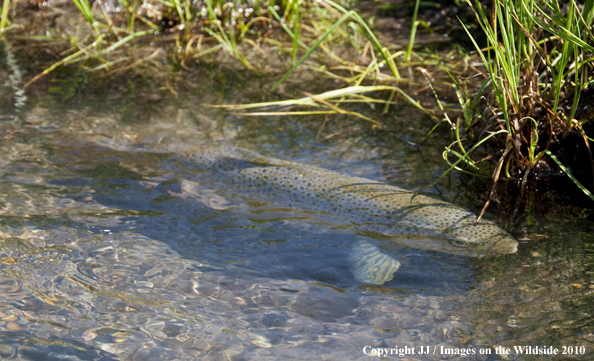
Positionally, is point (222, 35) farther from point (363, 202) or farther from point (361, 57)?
point (363, 202)

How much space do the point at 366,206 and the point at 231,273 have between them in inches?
40.1

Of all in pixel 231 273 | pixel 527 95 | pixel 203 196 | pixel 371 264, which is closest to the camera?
pixel 231 273

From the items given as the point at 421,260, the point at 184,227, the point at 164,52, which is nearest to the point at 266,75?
the point at 164,52

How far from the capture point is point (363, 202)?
3.24 meters

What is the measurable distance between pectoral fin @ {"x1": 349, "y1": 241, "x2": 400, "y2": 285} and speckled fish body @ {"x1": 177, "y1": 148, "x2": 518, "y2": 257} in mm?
178

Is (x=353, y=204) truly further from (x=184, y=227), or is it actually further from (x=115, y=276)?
(x=115, y=276)

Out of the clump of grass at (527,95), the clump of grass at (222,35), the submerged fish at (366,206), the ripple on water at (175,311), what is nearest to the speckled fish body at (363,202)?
the submerged fish at (366,206)

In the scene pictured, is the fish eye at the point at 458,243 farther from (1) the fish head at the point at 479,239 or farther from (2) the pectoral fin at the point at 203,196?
(2) the pectoral fin at the point at 203,196

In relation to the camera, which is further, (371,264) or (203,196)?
(203,196)

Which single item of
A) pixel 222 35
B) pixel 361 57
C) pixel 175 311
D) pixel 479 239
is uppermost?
pixel 222 35

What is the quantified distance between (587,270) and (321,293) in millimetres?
1414

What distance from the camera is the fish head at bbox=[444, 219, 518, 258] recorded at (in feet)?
9.24

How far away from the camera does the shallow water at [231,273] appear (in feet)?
7.22

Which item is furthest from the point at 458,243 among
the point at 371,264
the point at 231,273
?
the point at 231,273
